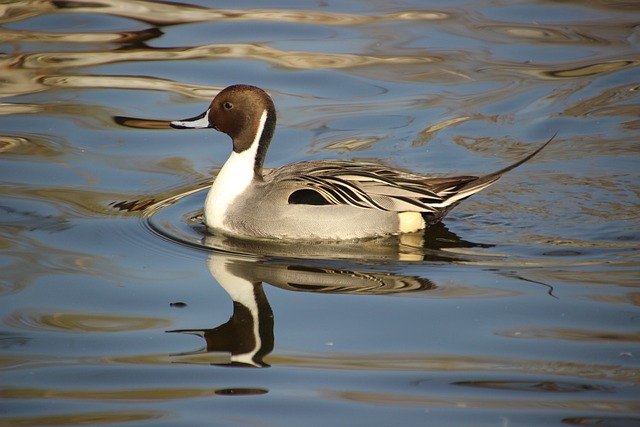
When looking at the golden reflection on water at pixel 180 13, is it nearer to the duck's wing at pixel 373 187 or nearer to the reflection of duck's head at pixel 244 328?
the duck's wing at pixel 373 187

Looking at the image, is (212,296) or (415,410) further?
(212,296)

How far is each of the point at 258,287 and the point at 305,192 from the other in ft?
3.70

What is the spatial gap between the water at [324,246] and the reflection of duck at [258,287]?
0.02 m

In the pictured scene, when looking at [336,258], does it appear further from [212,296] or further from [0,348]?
[0,348]

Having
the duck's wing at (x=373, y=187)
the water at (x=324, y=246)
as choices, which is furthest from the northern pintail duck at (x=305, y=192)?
the water at (x=324, y=246)

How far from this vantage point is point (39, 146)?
9297mm

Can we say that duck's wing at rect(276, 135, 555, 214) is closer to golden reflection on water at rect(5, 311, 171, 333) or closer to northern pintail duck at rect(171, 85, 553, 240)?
northern pintail duck at rect(171, 85, 553, 240)

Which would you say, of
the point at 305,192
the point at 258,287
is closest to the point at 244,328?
the point at 258,287

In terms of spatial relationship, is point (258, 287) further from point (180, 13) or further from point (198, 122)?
point (180, 13)

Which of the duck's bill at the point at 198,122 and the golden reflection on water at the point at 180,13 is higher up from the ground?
the golden reflection on water at the point at 180,13

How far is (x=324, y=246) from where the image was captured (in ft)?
23.9

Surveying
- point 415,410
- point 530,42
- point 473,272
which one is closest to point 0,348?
point 415,410

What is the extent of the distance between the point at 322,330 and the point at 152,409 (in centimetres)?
116

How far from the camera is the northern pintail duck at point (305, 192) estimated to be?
738 cm
